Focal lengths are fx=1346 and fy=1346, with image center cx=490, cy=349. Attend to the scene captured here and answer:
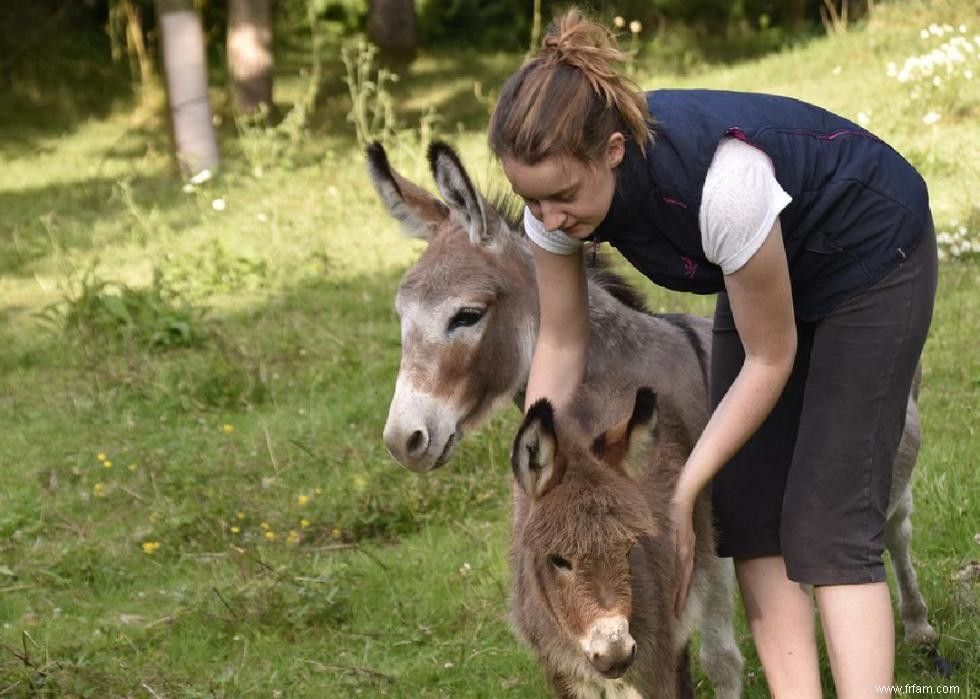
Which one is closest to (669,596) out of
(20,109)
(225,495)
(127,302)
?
(225,495)

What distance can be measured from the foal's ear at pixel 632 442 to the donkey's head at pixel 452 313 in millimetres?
743

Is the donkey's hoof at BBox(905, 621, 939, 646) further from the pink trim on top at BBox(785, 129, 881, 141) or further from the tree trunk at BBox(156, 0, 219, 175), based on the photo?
the tree trunk at BBox(156, 0, 219, 175)

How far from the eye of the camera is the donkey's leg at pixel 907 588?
473 cm

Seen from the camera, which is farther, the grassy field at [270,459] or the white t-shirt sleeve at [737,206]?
the grassy field at [270,459]

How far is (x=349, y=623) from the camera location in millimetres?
5281

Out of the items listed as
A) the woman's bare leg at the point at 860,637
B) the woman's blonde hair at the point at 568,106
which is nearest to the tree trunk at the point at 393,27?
the woman's blonde hair at the point at 568,106

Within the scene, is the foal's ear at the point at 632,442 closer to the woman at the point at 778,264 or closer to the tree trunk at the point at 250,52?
the woman at the point at 778,264

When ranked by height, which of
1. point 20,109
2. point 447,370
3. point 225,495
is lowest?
point 20,109

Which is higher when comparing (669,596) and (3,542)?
(669,596)

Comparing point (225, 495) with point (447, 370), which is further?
point (225, 495)

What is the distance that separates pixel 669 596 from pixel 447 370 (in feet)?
3.34

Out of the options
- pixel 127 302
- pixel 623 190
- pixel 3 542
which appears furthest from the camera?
pixel 127 302

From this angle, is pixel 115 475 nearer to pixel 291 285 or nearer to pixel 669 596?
pixel 291 285

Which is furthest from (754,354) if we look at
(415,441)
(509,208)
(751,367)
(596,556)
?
(509,208)
